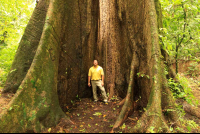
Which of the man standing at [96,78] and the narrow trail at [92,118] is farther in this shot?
the man standing at [96,78]

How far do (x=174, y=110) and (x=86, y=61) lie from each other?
349cm

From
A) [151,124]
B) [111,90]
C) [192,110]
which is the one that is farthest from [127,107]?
[192,110]

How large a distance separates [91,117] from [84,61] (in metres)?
2.19

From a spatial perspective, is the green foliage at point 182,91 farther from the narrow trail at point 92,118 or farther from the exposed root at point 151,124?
the narrow trail at point 92,118

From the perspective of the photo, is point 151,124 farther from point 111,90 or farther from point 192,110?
point 111,90

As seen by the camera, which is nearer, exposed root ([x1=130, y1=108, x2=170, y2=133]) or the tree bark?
exposed root ([x1=130, y1=108, x2=170, y2=133])

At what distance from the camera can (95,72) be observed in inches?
216

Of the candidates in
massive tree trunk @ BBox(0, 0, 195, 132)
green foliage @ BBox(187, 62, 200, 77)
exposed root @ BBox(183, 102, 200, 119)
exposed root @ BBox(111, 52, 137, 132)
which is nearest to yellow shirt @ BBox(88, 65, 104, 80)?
massive tree trunk @ BBox(0, 0, 195, 132)

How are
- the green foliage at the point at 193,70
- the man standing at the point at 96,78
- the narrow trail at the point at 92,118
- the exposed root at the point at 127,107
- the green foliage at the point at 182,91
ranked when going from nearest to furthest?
the narrow trail at the point at 92,118 → the exposed root at the point at 127,107 → the green foliage at the point at 182,91 → the man standing at the point at 96,78 → the green foliage at the point at 193,70

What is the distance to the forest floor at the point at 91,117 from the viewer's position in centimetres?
314

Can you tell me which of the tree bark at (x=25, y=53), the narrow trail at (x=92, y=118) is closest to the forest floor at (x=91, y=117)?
the narrow trail at (x=92, y=118)

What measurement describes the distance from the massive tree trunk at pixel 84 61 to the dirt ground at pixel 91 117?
20 centimetres

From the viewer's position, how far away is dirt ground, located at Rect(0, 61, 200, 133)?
3146 mm

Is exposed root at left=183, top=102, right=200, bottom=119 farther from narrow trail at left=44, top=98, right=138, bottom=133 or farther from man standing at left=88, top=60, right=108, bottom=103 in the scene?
man standing at left=88, top=60, right=108, bottom=103
